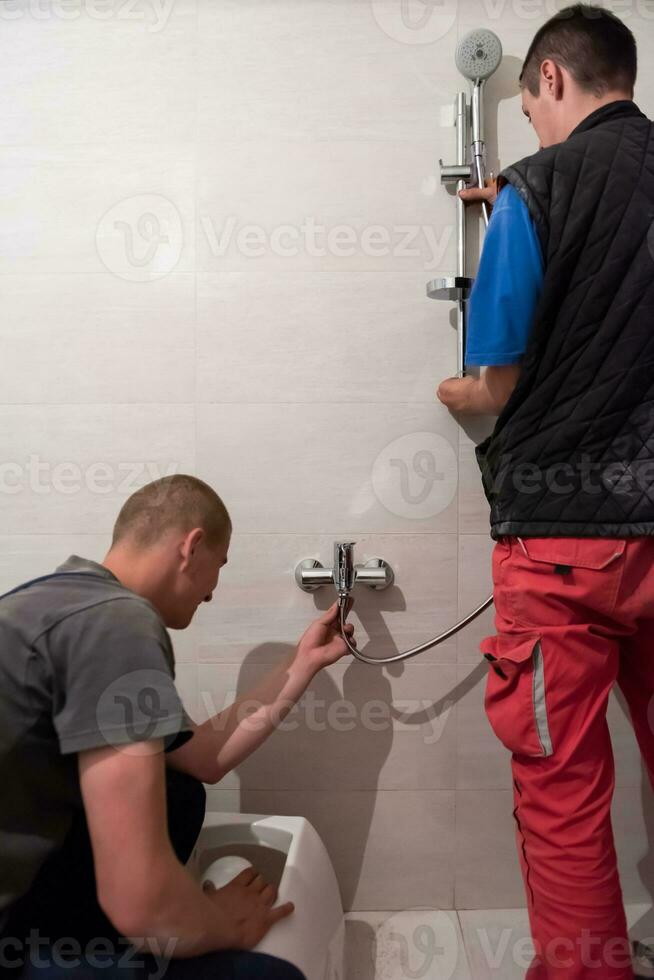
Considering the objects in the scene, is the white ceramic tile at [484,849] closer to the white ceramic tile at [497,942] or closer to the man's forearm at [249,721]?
the white ceramic tile at [497,942]

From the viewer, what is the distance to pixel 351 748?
159 centimetres

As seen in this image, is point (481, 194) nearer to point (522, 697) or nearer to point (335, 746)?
point (522, 697)

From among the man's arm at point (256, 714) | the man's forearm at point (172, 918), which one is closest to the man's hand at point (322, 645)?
the man's arm at point (256, 714)

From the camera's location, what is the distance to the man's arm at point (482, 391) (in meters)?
1.24

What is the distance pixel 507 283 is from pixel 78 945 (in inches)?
42.4

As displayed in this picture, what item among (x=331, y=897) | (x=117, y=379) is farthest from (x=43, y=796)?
(x=117, y=379)

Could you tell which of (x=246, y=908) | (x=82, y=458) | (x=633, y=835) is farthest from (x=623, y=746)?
(x=82, y=458)

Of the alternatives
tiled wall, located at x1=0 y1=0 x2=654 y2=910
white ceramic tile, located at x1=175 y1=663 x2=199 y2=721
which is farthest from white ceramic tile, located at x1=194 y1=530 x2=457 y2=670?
white ceramic tile, located at x1=175 y1=663 x2=199 y2=721

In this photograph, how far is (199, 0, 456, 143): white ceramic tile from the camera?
1565mm

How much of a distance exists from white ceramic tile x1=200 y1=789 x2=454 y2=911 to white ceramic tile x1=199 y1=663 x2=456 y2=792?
3 centimetres

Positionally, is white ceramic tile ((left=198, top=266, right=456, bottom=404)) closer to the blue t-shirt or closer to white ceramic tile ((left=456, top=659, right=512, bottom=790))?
the blue t-shirt

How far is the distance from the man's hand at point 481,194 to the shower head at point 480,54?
21 centimetres

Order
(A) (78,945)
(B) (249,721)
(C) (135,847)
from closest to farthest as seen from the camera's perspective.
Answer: (C) (135,847)
(A) (78,945)
(B) (249,721)

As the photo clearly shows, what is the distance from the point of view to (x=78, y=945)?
915 millimetres
